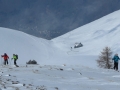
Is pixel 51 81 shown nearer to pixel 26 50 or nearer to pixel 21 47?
pixel 26 50

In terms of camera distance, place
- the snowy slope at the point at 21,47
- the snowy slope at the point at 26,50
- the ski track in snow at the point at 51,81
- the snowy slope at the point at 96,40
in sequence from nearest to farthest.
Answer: the ski track in snow at the point at 51,81 → the snowy slope at the point at 26,50 → the snowy slope at the point at 21,47 → the snowy slope at the point at 96,40

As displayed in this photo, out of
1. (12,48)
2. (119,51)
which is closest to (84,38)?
(119,51)

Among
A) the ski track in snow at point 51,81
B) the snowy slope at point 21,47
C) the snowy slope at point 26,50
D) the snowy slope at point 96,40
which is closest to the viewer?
the ski track in snow at point 51,81

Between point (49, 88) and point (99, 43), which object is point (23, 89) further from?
point (99, 43)

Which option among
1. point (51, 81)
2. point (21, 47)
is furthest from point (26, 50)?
point (51, 81)

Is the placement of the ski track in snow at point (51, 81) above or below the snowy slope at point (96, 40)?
below

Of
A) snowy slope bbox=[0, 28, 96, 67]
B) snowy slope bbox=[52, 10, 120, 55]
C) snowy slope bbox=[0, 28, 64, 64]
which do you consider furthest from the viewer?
snowy slope bbox=[52, 10, 120, 55]

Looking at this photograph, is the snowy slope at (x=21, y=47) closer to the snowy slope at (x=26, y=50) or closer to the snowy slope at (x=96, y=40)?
the snowy slope at (x=26, y=50)

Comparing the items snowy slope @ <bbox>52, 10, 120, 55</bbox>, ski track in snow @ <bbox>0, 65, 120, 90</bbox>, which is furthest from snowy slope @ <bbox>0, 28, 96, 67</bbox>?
ski track in snow @ <bbox>0, 65, 120, 90</bbox>

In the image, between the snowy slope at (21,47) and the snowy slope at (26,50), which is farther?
the snowy slope at (21,47)

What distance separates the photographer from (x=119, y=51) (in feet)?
309

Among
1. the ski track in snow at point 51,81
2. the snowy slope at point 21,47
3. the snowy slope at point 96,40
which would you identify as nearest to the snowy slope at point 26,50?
the snowy slope at point 21,47

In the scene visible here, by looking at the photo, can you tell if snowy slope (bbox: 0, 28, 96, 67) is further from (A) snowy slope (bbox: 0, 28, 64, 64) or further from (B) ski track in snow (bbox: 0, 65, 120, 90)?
(B) ski track in snow (bbox: 0, 65, 120, 90)

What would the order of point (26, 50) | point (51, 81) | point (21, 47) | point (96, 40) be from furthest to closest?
point (96, 40), point (21, 47), point (26, 50), point (51, 81)
